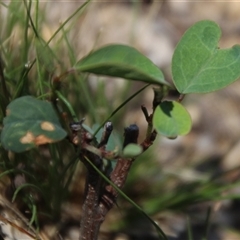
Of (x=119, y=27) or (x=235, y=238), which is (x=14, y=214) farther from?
(x=119, y=27)


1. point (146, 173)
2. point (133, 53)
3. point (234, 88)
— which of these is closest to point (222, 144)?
point (234, 88)

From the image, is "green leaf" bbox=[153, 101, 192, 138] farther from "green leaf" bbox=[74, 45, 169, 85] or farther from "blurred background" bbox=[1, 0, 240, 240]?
"blurred background" bbox=[1, 0, 240, 240]

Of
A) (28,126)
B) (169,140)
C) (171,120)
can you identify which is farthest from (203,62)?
(169,140)

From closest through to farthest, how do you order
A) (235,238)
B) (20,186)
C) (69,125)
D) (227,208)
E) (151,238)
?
(69,125) → (20,186) → (151,238) → (235,238) → (227,208)

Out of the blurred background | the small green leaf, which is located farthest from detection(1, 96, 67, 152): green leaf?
the blurred background

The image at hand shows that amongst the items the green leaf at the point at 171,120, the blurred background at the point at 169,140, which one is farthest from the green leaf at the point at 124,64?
the blurred background at the point at 169,140

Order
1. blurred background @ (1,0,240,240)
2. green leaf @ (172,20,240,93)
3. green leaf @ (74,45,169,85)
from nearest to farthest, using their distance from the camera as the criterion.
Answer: green leaf @ (74,45,169,85) < green leaf @ (172,20,240,93) < blurred background @ (1,0,240,240)

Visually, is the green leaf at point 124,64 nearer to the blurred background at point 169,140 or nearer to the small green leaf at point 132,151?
the small green leaf at point 132,151
